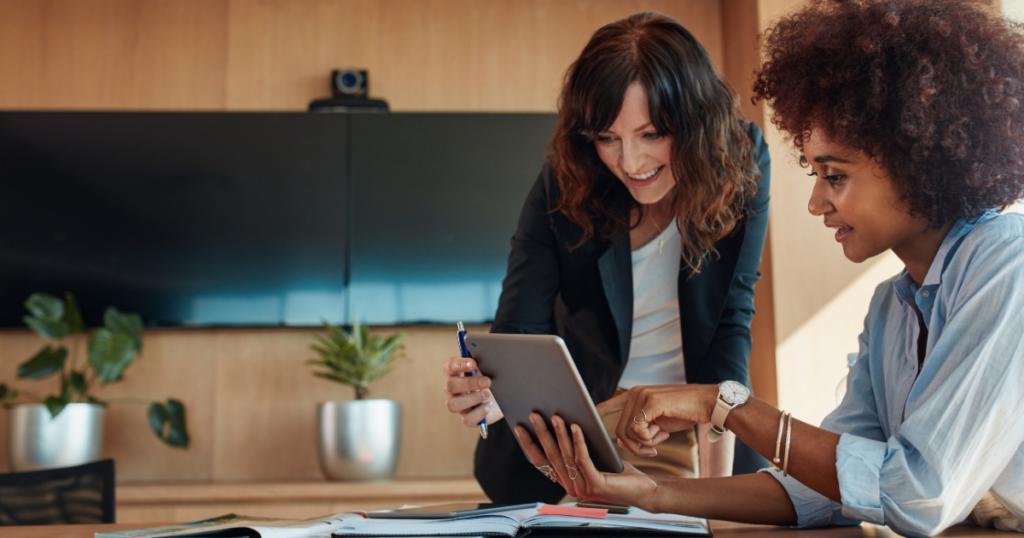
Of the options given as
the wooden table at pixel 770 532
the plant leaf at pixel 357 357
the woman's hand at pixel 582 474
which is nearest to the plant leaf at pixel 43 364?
the plant leaf at pixel 357 357

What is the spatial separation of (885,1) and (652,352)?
0.78 metres

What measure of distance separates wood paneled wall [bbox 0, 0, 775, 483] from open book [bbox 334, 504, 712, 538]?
2.31 meters

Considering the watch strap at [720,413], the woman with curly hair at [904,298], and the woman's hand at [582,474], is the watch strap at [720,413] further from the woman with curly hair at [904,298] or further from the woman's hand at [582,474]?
the woman's hand at [582,474]

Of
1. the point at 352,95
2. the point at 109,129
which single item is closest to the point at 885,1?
the point at 352,95

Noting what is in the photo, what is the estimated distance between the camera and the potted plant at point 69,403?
2.72 metres

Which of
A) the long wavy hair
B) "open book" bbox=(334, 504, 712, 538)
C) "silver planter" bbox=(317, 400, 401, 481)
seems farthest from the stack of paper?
Result: "silver planter" bbox=(317, 400, 401, 481)

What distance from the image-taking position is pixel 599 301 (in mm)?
1521

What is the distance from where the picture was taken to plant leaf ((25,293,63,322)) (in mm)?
2848

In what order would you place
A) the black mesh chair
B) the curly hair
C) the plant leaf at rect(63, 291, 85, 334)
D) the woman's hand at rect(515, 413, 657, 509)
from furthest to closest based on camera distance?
the plant leaf at rect(63, 291, 85, 334), the black mesh chair, the woman's hand at rect(515, 413, 657, 509), the curly hair

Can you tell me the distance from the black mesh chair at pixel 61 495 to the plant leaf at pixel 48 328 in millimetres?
1304

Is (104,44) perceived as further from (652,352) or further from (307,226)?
(652,352)

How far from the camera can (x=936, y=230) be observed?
0.98 m

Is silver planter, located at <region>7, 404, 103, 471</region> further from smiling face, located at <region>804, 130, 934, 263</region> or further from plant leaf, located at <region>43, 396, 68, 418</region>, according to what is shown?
smiling face, located at <region>804, 130, 934, 263</region>

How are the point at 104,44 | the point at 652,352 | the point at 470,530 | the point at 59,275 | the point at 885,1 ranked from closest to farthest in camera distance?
the point at 470,530, the point at 885,1, the point at 652,352, the point at 59,275, the point at 104,44
